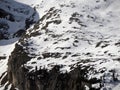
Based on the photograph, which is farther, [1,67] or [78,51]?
[1,67]

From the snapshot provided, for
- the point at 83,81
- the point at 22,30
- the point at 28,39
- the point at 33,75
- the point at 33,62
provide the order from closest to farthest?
the point at 83,81, the point at 33,75, the point at 33,62, the point at 28,39, the point at 22,30

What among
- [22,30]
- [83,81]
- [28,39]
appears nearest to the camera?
[83,81]

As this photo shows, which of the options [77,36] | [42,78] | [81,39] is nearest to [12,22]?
[77,36]

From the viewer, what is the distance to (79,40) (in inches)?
4021

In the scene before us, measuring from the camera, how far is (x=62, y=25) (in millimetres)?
115000

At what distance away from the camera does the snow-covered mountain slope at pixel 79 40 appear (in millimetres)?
81375

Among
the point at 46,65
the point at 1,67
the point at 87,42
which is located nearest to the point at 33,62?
the point at 46,65

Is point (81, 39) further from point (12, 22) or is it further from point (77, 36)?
point (12, 22)

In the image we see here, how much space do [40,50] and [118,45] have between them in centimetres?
2087

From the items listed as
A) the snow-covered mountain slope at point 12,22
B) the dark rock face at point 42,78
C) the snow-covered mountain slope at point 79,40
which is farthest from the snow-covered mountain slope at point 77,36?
the snow-covered mountain slope at point 12,22

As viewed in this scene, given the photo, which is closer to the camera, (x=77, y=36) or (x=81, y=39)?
(x=81, y=39)

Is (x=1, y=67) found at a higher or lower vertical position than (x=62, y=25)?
lower

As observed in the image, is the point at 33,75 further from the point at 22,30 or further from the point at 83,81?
the point at 22,30

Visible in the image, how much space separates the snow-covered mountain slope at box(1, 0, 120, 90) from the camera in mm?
81375
